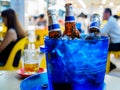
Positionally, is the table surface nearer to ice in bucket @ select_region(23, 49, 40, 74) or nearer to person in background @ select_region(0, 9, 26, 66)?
ice in bucket @ select_region(23, 49, 40, 74)

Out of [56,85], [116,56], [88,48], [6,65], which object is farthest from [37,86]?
[116,56]

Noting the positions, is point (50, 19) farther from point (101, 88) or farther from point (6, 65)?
point (6, 65)

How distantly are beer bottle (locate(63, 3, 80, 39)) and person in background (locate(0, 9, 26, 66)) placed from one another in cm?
226

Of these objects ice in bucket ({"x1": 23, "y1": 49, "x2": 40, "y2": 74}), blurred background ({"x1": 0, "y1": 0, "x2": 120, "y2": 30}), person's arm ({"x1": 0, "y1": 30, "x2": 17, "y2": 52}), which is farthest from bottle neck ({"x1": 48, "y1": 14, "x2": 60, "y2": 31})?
person's arm ({"x1": 0, "y1": 30, "x2": 17, "y2": 52})

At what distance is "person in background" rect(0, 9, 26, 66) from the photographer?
9.51 ft

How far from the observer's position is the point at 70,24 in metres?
0.69

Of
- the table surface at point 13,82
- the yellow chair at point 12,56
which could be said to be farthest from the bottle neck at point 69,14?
the yellow chair at point 12,56

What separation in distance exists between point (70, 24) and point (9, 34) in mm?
2407

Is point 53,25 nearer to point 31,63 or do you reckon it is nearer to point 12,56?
point 31,63

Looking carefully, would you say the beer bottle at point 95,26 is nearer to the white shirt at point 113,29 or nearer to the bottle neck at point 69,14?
the bottle neck at point 69,14

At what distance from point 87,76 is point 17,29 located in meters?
2.53

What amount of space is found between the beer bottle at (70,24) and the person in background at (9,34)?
2.26 m

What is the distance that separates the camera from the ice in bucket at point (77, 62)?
62 centimetres

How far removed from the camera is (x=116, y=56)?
6.66m
